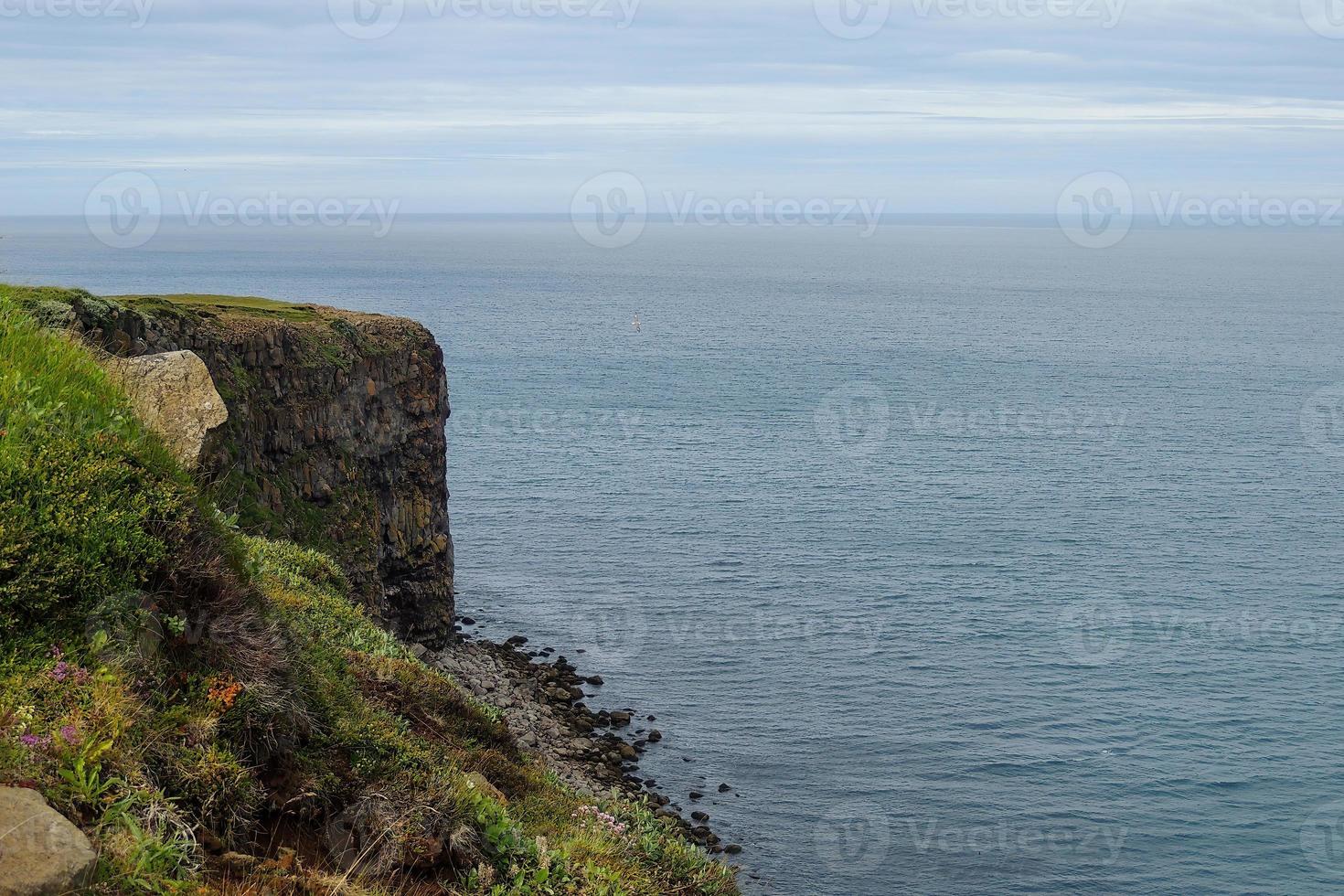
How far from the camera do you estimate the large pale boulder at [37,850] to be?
7.06 meters

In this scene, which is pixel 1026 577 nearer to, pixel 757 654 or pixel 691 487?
pixel 757 654

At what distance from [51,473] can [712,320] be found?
585 ft

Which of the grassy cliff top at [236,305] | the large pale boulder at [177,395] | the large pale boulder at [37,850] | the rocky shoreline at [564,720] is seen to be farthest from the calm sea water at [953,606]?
the large pale boulder at [37,850]

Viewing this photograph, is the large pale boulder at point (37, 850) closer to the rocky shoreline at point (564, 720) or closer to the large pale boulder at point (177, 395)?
the large pale boulder at point (177, 395)

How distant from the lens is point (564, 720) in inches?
1934

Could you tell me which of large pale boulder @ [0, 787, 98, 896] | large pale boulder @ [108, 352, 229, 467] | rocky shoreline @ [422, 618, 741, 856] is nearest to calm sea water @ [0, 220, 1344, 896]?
rocky shoreline @ [422, 618, 741, 856]

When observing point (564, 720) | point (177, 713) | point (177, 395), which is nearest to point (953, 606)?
point (564, 720)

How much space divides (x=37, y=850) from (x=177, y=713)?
8.49 feet

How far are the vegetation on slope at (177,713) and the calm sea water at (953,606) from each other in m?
27.8

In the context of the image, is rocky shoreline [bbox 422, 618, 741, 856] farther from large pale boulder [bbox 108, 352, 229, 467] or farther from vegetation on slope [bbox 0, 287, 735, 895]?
vegetation on slope [bbox 0, 287, 735, 895]

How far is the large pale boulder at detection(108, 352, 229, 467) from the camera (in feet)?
50.1

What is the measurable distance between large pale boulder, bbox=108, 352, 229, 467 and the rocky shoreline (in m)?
25.5

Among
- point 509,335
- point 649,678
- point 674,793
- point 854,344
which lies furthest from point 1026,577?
point 509,335

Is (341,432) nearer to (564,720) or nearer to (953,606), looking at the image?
(564,720)
